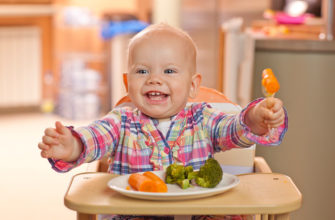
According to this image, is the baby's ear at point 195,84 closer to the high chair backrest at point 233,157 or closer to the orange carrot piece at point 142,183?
the high chair backrest at point 233,157

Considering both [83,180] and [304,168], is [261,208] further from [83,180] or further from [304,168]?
[304,168]

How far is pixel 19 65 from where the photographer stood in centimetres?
473

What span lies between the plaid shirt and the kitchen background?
0.82 meters

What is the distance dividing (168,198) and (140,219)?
0.74ft

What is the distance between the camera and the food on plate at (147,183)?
1.08 meters

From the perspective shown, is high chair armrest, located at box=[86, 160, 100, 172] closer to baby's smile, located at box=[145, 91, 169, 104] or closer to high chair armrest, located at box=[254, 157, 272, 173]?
baby's smile, located at box=[145, 91, 169, 104]

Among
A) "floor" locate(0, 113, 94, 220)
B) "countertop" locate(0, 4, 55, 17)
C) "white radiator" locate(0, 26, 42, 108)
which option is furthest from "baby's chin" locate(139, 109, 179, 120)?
"white radiator" locate(0, 26, 42, 108)

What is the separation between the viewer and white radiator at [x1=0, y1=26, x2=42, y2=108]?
468 cm

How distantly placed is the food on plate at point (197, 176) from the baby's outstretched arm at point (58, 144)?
201mm

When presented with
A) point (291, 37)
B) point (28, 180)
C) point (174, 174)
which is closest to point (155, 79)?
point (174, 174)

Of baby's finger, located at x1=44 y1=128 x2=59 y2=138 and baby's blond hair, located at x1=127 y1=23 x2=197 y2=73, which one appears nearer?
baby's finger, located at x1=44 y1=128 x2=59 y2=138

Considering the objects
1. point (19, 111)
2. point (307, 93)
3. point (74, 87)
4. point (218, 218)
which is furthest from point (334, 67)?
point (19, 111)

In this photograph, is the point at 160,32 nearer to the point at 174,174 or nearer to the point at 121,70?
the point at 174,174

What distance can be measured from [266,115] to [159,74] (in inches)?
12.1
